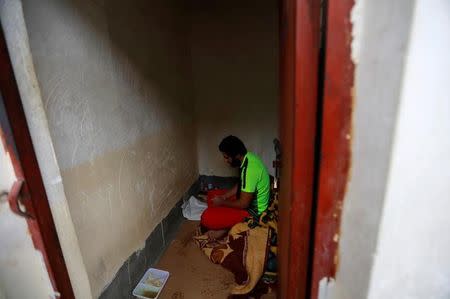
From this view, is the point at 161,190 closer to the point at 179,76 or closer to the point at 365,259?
the point at 179,76

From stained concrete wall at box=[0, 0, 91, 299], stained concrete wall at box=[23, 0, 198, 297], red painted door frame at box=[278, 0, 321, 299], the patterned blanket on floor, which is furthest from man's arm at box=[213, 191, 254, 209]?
red painted door frame at box=[278, 0, 321, 299]

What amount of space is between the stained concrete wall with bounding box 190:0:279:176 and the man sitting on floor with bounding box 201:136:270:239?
638mm

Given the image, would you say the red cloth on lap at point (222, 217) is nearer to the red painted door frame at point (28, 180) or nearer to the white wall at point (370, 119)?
the red painted door frame at point (28, 180)

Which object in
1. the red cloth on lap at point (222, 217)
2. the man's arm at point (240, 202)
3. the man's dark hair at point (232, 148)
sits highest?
the man's dark hair at point (232, 148)

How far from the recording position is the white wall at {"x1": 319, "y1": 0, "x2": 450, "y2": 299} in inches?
12.4

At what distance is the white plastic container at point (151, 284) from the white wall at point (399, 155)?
1329 mm

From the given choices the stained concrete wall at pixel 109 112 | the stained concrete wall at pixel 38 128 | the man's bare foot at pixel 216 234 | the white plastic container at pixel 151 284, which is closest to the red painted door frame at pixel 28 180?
the stained concrete wall at pixel 38 128

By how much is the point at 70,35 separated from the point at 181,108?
3.94 feet

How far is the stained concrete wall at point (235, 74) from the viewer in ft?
7.14

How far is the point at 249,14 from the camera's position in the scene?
2156mm

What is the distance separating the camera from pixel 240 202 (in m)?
1.81

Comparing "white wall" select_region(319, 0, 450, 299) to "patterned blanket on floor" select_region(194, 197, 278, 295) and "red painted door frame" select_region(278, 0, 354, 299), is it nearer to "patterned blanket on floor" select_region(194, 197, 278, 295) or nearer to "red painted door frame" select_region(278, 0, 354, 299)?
"red painted door frame" select_region(278, 0, 354, 299)

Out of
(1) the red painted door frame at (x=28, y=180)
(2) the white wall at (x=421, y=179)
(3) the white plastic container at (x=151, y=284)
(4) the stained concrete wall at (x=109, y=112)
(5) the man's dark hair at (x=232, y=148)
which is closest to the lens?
(2) the white wall at (x=421, y=179)

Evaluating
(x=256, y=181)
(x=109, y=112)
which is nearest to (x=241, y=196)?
(x=256, y=181)
